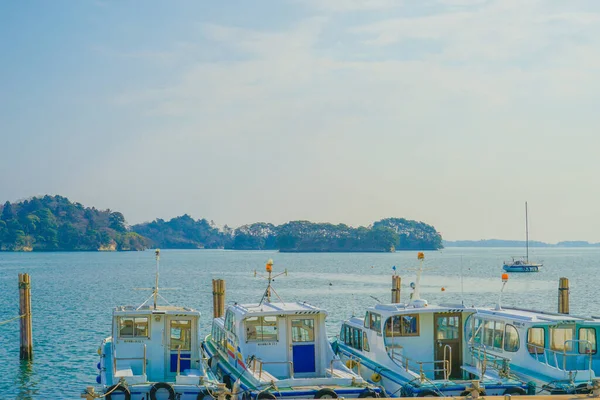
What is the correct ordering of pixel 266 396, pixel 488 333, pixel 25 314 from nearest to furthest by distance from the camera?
pixel 266 396, pixel 488 333, pixel 25 314

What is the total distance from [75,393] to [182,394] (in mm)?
10223

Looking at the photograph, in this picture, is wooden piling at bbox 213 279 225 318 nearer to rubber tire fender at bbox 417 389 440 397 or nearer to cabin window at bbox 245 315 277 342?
cabin window at bbox 245 315 277 342

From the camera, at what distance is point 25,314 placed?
35000mm

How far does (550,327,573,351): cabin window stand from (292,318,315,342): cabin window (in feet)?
23.9

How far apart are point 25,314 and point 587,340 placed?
75.7ft

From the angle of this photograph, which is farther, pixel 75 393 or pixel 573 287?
pixel 573 287

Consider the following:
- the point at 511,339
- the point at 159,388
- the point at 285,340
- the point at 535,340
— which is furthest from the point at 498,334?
the point at 159,388

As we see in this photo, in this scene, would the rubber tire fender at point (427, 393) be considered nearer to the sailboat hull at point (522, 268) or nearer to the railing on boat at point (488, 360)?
the railing on boat at point (488, 360)

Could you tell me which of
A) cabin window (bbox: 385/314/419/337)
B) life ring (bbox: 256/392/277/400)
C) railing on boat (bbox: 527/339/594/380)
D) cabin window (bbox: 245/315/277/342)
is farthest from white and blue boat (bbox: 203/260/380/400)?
railing on boat (bbox: 527/339/594/380)

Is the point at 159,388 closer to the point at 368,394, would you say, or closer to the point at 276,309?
the point at 276,309

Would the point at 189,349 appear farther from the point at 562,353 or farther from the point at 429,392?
the point at 562,353

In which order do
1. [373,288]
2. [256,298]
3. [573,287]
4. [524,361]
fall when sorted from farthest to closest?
[573,287]
[373,288]
[256,298]
[524,361]

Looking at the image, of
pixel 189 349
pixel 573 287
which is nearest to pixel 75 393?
pixel 189 349

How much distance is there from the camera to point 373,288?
89.5 meters
